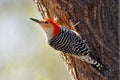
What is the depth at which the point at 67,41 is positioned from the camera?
5879 millimetres

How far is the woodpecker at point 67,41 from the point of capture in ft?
18.5

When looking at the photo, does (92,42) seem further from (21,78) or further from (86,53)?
(21,78)

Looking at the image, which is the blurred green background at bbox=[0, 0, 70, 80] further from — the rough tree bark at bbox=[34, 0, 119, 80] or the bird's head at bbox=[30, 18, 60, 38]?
the rough tree bark at bbox=[34, 0, 119, 80]

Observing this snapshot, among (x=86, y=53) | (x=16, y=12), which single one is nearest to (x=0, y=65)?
(x=16, y=12)

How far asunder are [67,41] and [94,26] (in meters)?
0.43

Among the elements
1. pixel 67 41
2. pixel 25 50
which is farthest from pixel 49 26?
pixel 25 50

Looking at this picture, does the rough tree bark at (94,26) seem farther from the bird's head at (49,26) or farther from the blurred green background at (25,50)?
the blurred green background at (25,50)

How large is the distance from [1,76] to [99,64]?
4170 millimetres

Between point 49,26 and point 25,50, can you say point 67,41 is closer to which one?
point 49,26

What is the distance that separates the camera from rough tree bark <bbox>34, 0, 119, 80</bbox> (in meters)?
5.56

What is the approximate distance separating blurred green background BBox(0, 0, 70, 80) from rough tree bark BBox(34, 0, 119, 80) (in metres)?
Answer: 3.44

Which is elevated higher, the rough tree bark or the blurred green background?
the rough tree bark

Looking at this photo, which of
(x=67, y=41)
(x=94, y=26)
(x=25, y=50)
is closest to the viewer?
(x=94, y=26)

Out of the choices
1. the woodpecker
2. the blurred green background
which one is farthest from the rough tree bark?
the blurred green background
